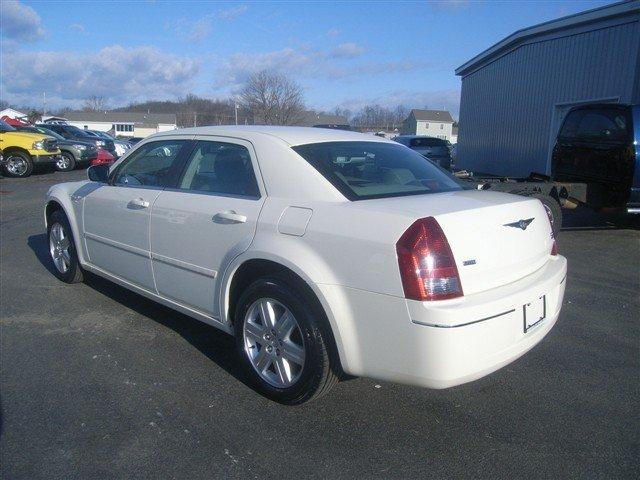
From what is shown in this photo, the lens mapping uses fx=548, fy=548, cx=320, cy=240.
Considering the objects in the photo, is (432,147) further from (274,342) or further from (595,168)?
(274,342)

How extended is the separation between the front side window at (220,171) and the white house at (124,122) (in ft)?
285

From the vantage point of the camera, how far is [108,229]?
15.4 ft

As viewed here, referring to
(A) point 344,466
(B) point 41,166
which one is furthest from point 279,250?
(B) point 41,166

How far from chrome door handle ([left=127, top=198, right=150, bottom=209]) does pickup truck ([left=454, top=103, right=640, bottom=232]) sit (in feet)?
15.4

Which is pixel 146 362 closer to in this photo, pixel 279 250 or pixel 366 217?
pixel 279 250

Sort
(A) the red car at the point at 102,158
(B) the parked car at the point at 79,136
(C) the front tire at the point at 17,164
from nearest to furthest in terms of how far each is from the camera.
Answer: (C) the front tire at the point at 17,164, (A) the red car at the point at 102,158, (B) the parked car at the point at 79,136

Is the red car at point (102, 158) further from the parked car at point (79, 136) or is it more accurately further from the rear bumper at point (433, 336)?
the rear bumper at point (433, 336)

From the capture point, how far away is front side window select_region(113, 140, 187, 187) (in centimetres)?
426

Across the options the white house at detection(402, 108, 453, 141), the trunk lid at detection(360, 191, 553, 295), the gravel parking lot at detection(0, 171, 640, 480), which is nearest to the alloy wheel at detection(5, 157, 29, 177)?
the gravel parking lot at detection(0, 171, 640, 480)

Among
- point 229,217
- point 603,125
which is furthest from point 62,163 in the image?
point 229,217

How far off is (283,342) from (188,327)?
157cm

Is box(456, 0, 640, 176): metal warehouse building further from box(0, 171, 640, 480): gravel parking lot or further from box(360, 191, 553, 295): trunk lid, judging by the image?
box(360, 191, 553, 295): trunk lid

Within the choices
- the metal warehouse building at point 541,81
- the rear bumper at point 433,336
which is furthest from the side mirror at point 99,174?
the metal warehouse building at point 541,81

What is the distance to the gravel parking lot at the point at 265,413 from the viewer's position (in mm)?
2715
